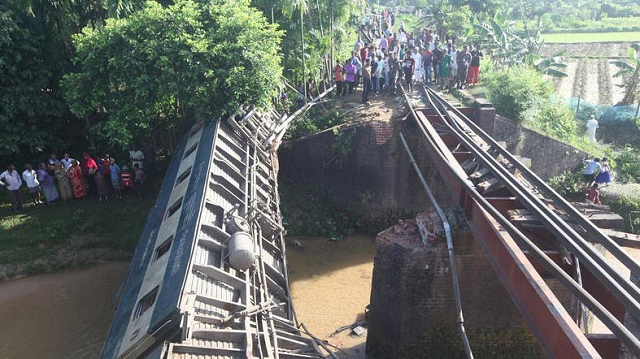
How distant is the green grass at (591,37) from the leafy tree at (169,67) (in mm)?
36236

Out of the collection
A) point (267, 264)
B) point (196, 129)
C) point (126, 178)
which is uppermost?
point (196, 129)

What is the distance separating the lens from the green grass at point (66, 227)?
13453 millimetres

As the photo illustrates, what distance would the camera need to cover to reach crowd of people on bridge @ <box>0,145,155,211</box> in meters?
14.1

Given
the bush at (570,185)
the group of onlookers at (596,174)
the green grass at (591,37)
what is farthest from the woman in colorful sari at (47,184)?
the green grass at (591,37)

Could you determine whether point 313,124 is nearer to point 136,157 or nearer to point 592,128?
point 136,157

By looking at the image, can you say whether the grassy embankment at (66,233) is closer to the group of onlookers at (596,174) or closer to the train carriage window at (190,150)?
the train carriage window at (190,150)

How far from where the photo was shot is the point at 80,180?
14.5 metres

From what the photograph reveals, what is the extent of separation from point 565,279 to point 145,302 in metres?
5.71

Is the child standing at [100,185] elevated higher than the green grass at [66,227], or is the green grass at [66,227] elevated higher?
the child standing at [100,185]

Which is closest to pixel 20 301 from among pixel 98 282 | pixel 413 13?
pixel 98 282

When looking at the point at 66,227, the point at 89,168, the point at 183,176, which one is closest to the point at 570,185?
the point at 183,176

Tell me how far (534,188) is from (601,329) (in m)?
3.76

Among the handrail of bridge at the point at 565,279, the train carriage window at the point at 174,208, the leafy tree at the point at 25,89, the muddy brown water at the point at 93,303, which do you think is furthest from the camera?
the leafy tree at the point at 25,89

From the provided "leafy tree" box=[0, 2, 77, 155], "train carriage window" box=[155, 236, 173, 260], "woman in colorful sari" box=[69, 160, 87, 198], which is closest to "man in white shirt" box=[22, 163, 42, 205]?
"woman in colorful sari" box=[69, 160, 87, 198]
